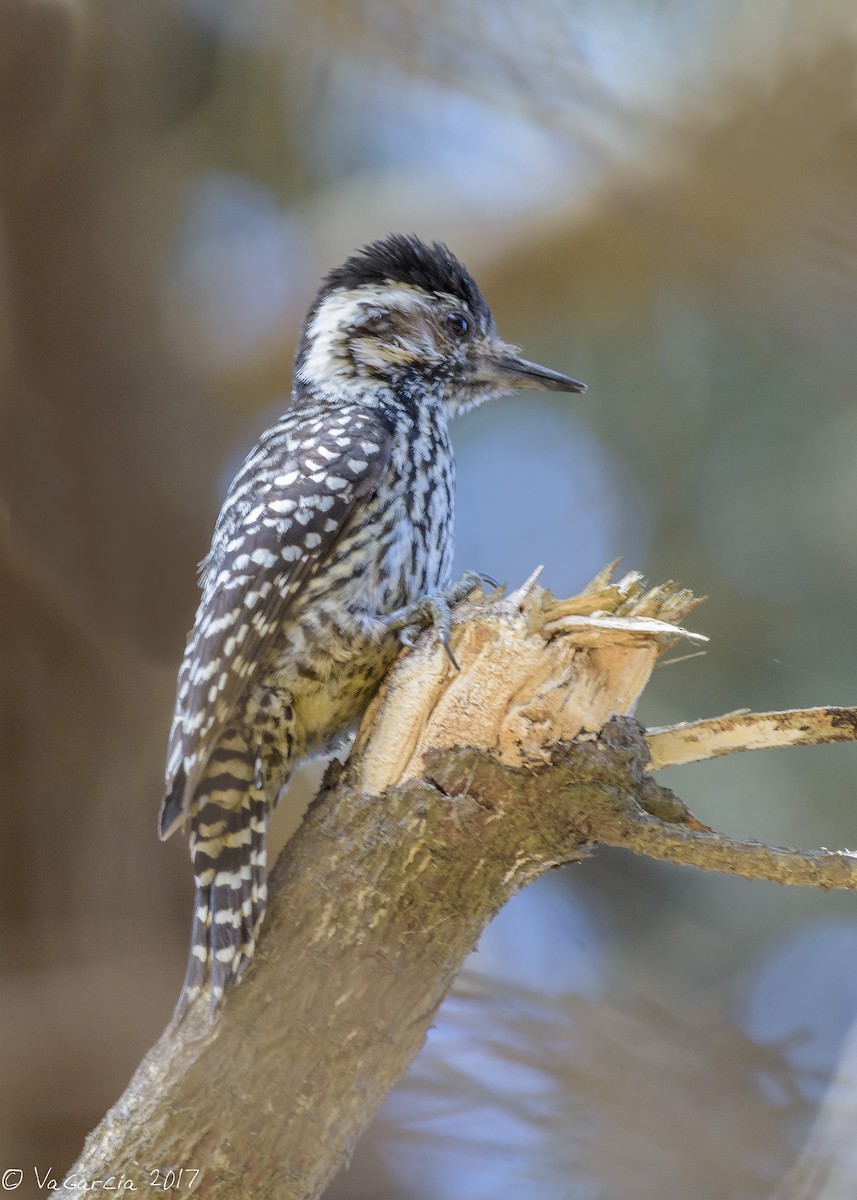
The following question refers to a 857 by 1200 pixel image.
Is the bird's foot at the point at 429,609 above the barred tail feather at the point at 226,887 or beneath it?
above

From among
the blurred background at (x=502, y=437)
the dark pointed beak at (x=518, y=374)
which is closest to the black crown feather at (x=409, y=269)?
the dark pointed beak at (x=518, y=374)

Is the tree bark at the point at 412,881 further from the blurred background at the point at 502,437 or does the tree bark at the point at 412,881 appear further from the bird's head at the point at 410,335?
the blurred background at the point at 502,437

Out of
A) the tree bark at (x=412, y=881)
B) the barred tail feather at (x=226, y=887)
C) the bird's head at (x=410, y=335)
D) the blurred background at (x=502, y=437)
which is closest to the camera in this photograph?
the tree bark at (x=412, y=881)

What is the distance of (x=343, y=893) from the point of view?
1334 mm

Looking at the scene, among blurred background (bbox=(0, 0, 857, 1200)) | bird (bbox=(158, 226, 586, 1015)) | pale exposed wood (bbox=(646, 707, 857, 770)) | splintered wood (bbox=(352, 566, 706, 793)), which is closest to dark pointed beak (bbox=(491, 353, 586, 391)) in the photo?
bird (bbox=(158, 226, 586, 1015))

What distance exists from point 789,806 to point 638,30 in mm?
1967

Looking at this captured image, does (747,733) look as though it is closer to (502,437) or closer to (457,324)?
(457,324)

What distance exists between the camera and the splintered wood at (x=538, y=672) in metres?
1.30

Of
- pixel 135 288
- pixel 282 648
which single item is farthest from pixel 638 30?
pixel 282 648

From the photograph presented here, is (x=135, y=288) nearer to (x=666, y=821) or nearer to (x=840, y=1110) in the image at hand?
(x=666, y=821)

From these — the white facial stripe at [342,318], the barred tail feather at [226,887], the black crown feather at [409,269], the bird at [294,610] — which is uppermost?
the black crown feather at [409,269]

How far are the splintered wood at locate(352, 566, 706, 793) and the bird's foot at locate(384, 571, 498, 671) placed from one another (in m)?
0.15

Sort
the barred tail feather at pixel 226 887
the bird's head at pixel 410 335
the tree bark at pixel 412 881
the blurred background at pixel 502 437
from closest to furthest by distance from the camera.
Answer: the tree bark at pixel 412 881, the barred tail feather at pixel 226 887, the bird's head at pixel 410 335, the blurred background at pixel 502 437

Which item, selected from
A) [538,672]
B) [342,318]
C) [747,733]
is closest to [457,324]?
[342,318]
